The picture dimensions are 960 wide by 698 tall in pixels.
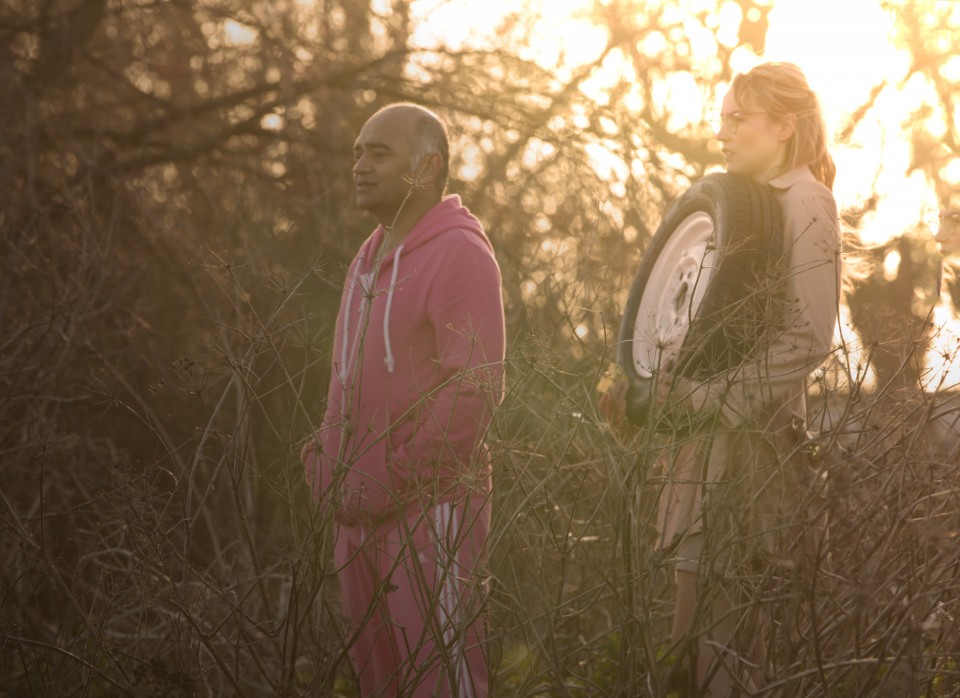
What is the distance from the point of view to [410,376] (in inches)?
138

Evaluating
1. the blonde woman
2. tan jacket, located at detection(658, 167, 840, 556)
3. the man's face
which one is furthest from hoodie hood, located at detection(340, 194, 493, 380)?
tan jacket, located at detection(658, 167, 840, 556)

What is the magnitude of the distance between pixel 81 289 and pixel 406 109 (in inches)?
98.1

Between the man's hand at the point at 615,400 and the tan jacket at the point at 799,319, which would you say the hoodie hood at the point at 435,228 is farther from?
the tan jacket at the point at 799,319

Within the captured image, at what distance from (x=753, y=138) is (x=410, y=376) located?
1.07 meters

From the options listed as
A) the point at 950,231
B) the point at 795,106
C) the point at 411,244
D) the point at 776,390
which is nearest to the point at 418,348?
the point at 411,244

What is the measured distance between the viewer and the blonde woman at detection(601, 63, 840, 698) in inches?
110

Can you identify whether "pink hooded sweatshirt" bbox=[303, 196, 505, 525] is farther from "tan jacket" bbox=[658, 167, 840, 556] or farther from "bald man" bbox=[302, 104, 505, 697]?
"tan jacket" bbox=[658, 167, 840, 556]

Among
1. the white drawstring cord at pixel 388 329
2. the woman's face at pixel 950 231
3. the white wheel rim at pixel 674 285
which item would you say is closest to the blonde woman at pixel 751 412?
the white wheel rim at pixel 674 285

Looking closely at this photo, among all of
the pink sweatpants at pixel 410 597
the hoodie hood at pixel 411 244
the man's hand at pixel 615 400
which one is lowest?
the pink sweatpants at pixel 410 597

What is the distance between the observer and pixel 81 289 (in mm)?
5762

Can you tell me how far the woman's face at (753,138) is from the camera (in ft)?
11.5

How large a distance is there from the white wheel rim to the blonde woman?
17 cm

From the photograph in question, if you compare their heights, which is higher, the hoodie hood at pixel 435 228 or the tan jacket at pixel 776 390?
the hoodie hood at pixel 435 228

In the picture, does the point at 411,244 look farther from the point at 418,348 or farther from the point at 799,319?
the point at 799,319
